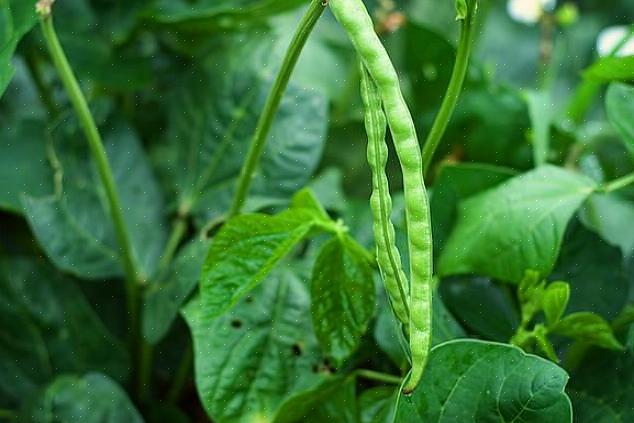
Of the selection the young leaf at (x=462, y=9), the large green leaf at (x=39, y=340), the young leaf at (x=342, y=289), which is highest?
the young leaf at (x=462, y=9)

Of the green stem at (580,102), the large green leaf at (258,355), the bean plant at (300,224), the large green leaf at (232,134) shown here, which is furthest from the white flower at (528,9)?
the large green leaf at (258,355)

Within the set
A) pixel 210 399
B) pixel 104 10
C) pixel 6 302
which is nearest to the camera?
pixel 210 399

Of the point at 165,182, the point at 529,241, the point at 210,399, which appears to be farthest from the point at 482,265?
the point at 165,182

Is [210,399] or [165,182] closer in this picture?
[210,399]

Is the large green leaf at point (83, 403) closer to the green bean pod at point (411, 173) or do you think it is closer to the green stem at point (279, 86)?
the green stem at point (279, 86)

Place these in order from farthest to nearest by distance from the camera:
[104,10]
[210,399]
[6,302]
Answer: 1. [104,10]
2. [6,302]
3. [210,399]

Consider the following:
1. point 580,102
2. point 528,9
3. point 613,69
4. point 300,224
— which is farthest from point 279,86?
point 528,9

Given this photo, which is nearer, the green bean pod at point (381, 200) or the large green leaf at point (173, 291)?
the green bean pod at point (381, 200)

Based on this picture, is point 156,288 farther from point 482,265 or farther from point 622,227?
point 622,227
